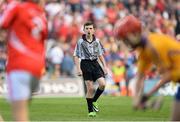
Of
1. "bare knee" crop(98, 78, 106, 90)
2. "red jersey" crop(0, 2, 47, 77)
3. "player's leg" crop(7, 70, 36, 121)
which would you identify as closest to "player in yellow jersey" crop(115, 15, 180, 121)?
"red jersey" crop(0, 2, 47, 77)

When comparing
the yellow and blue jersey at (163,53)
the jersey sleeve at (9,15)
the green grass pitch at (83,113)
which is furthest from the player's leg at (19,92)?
the green grass pitch at (83,113)

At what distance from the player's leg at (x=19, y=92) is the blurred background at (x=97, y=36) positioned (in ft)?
67.6

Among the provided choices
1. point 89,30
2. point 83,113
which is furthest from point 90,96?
point 89,30

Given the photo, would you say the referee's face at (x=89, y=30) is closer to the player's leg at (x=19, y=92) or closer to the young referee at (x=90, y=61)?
the young referee at (x=90, y=61)

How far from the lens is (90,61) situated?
19547 mm

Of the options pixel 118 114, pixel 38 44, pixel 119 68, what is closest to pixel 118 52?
pixel 119 68

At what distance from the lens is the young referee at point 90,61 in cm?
1934

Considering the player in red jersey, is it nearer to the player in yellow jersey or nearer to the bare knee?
the player in yellow jersey

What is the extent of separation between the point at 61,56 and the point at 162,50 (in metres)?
23.7

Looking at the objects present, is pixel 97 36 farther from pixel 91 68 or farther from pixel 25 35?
pixel 25 35

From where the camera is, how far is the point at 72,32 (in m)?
33.7

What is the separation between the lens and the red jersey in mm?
9531

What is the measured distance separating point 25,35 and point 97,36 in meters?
24.4

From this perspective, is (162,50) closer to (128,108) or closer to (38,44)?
(38,44)
